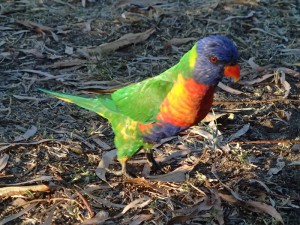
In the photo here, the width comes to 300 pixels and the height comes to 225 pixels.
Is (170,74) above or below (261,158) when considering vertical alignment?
above

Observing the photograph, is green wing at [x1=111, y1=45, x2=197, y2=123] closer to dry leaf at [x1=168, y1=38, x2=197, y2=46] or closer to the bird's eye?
the bird's eye

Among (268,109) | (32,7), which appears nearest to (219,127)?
(268,109)

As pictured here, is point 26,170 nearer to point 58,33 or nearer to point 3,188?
point 3,188

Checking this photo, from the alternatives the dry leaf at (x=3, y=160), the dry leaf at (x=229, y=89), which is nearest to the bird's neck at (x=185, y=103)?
the dry leaf at (x=3, y=160)

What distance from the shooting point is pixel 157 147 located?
3951 mm

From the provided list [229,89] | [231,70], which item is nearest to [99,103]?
[231,70]

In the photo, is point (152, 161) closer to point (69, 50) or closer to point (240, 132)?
point (240, 132)

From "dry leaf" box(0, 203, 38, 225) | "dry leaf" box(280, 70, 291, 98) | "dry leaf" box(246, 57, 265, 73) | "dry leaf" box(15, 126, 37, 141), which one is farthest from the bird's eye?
"dry leaf" box(246, 57, 265, 73)

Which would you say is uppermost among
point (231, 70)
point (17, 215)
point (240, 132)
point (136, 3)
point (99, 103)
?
point (231, 70)

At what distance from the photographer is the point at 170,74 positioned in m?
3.26

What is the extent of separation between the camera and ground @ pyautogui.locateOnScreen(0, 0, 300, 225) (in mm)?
3334

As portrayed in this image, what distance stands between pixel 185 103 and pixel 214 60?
0.29 meters

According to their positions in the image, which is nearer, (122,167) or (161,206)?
(161,206)

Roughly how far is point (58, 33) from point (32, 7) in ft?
1.98
